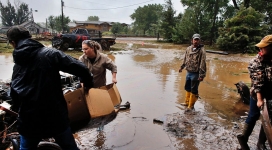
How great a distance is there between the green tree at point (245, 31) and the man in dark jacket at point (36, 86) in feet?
67.1

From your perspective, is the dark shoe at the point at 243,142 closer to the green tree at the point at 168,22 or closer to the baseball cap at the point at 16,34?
the baseball cap at the point at 16,34

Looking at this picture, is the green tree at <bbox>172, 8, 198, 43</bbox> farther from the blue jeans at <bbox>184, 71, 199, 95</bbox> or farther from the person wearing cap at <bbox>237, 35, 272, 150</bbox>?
the person wearing cap at <bbox>237, 35, 272, 150</bbox>

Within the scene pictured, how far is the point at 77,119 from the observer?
2357 mm

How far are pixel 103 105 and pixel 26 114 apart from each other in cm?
91

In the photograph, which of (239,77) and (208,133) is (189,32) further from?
(208,133)

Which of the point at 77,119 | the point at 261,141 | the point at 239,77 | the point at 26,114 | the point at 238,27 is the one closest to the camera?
the point at 26,114

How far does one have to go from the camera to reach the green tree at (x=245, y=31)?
19.4m

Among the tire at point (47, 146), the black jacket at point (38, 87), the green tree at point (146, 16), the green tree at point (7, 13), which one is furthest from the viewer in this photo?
the green tree at point (146, 16)

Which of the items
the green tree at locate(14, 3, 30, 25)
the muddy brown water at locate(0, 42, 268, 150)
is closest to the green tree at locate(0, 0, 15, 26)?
the green tree at locate(14, 3, 30, 25)

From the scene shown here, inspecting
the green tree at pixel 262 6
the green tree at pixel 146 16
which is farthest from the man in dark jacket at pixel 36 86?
the green tree at pixel 146 16

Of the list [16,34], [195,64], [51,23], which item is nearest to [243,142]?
[195,64]

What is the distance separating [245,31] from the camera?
19.9 metres

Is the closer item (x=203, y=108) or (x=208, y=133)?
(x=208, y=133)

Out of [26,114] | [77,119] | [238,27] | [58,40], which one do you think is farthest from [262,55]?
[238,27]
